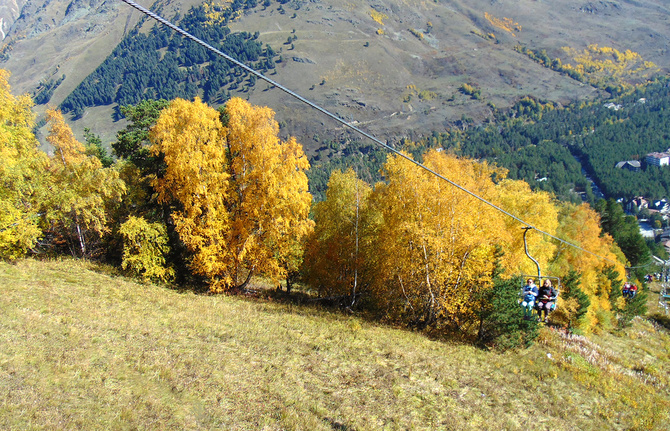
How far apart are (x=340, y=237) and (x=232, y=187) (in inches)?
382

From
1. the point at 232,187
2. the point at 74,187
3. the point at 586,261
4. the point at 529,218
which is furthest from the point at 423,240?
the point at 586,261

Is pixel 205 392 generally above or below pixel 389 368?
above

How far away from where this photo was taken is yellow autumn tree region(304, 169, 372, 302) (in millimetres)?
30125

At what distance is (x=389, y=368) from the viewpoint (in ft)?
59.7

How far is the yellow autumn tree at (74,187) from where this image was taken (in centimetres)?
2259

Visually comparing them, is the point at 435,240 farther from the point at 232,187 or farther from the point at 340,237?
the point at 232,187

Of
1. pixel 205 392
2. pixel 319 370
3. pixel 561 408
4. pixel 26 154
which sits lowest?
pixel 561 408

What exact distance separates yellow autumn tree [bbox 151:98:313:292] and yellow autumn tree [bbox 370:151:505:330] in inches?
244

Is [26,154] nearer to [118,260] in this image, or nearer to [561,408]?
[118,260]

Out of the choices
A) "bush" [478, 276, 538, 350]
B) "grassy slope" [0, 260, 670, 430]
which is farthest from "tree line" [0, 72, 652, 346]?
"grassy slope" [0, 260, 670, 430]

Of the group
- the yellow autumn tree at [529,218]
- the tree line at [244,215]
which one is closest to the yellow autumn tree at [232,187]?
the tree line at [244,215]

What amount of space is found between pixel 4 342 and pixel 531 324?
26668mm

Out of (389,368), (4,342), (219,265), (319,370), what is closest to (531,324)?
(389,368)

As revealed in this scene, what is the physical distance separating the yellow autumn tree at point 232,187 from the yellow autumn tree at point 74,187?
318 centimetres
